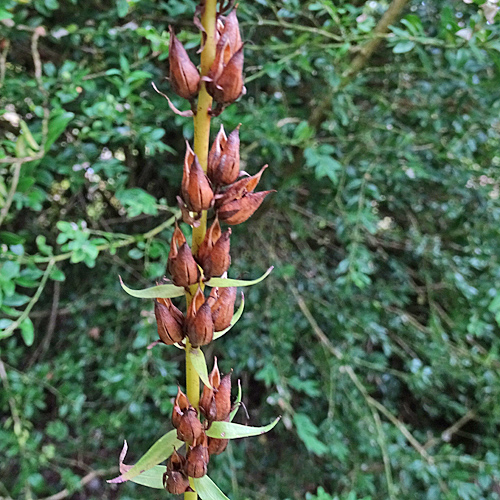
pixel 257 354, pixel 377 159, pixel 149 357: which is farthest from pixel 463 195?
pixel 149 357

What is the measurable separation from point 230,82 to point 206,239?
134 mm

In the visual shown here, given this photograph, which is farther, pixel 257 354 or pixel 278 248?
pixel 278 248

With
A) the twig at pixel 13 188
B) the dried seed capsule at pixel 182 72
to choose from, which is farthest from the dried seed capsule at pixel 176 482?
the twig at pixel 13 188

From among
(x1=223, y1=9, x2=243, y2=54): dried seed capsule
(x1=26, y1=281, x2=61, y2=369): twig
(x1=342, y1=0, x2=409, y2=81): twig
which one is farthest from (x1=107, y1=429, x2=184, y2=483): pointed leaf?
(x1=26, y1=281, x2=61, y2=369): twig

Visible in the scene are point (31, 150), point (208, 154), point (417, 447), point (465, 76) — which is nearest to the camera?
point (208, 154)

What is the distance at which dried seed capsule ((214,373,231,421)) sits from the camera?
0.41 metres

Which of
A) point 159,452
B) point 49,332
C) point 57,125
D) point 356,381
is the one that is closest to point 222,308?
point 159,452

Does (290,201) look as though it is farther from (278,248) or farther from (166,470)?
(166,470)

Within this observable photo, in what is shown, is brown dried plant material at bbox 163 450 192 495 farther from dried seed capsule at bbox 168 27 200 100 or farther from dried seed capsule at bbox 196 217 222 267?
dried seed capsule at bbox 168 27 200 100

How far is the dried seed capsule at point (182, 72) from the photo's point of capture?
36 centimetres

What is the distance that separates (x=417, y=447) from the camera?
4.06ft

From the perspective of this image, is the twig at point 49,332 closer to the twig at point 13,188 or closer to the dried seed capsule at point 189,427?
the twig at point 13,188

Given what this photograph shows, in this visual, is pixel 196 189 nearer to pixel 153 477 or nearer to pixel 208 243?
pixel 208 243

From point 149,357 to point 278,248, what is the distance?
2.03ft
